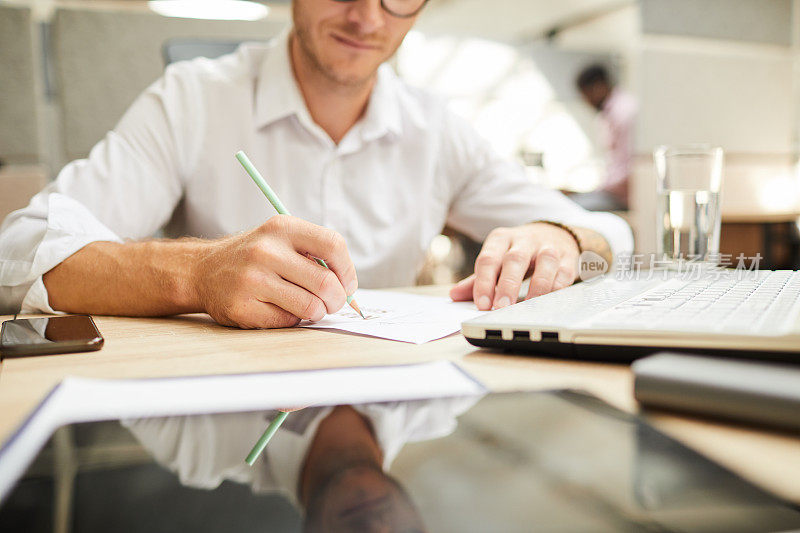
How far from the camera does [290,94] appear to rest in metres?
1.07

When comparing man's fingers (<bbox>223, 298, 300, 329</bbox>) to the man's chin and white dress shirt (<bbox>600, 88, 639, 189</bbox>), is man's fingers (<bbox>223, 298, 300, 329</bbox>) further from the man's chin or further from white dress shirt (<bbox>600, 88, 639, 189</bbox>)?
white dress shirt (<bbox>600, 88, 639, 189</bbox>)

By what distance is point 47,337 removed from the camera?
0.49 metres

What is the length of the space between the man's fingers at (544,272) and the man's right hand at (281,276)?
202mm

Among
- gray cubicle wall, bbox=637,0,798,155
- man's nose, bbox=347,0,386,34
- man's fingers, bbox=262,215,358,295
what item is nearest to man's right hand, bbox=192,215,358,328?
man's fingers, bbox=262,215,358,295

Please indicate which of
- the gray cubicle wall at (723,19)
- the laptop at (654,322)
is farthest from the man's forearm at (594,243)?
the gray cubicle wall at (723,19)

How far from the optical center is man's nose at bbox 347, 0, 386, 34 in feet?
3.04

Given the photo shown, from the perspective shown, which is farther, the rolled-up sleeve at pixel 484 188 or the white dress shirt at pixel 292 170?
the rolled-up sleeve at pixel 484 188

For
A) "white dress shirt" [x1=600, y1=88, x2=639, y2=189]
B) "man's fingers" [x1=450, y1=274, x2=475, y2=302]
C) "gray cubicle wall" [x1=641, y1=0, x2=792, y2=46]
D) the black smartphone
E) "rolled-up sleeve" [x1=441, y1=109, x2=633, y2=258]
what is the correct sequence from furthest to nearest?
"white dress shirt" [x1=600, y1=88, x2=639, y2=189]
"gray cubicle wall" [x1=641, y1=0, x2=792, y2=46]
"rolled-up sleeve" [x1=441, y1=109, x2=633, y2=258]
"man's fingers" [x1=450, y1=274, x2=475, y2=302]
the black smartphone

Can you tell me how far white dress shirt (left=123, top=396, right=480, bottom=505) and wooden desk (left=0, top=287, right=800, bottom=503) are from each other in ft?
0.24

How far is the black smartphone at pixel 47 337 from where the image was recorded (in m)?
0.46

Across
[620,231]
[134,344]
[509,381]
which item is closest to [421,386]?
[509,381]

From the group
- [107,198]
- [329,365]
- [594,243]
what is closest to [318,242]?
[329,365]

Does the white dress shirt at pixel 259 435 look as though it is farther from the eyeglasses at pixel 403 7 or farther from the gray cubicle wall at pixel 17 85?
the gray cubicle wall at pixel 17 85

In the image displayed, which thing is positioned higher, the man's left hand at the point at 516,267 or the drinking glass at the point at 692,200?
the drinking glass at the point at 692,200
